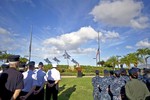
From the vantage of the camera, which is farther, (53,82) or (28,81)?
(53,82)

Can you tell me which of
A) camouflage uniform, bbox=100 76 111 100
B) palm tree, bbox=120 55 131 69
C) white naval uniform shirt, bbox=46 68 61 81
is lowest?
camouflage uniform, bbox=100 76 111 100

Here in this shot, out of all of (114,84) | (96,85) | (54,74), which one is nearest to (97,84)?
(96,85)

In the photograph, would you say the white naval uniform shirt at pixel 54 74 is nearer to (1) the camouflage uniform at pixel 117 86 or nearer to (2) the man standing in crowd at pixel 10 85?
(1) the camouflage uniform at pixel 117 86

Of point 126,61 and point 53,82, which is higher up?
point 126,61

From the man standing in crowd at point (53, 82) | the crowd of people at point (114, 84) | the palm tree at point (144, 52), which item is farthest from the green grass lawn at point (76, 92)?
the palm tree at point (144, 52)

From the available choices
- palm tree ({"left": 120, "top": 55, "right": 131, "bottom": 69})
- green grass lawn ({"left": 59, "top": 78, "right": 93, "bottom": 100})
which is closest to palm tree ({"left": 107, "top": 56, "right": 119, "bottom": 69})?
palm tree ({"left": 120, "top": 55, "right": 131, "bottom": 69})

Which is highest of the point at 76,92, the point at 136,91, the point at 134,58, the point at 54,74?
the point at 134,58

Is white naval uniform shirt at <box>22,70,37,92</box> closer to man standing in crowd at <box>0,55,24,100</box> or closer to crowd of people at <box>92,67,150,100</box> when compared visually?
man standing in crowd at <box>0,55,24,100</box>

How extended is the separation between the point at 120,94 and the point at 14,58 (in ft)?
14.5

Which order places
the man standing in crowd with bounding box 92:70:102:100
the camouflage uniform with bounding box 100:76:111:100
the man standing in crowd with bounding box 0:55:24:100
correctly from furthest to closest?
1. the man standing in crowd with bounding box 92:70:102:100
2. the camouflage uniform with bounding box 100:76:111:100
3. the man standing in crowd with bounding box 0:55:24:100

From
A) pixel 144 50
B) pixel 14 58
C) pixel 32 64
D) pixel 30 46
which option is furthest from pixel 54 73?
pixel 144 50

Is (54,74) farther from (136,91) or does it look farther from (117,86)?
(136,91)

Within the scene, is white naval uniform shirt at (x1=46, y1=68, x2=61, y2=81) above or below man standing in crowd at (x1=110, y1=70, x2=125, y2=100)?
above

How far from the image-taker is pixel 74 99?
12.3 metres
